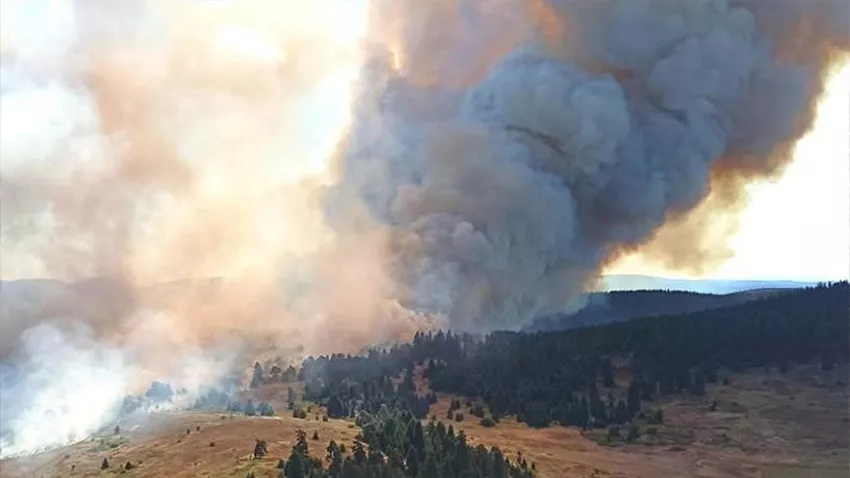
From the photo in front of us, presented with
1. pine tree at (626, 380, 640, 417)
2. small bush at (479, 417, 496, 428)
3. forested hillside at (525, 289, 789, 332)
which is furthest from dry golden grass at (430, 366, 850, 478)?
forested hillside at (525, 289, 789, 332)

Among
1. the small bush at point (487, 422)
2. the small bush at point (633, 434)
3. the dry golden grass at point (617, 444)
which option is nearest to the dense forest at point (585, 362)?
the small bush at point (487, 422)

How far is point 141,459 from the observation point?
4141 cm

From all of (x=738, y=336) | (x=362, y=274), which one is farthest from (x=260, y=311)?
(x=738, y=336)

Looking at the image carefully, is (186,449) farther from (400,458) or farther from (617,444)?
(617,444)

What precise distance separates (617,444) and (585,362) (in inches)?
687

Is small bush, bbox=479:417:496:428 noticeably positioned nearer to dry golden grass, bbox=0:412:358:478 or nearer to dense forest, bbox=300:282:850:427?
dense forest, bbox=300:282:850:427

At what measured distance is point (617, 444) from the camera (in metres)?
57.4

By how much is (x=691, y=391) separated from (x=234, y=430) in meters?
38.2

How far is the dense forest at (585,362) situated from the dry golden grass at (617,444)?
2.08 metres

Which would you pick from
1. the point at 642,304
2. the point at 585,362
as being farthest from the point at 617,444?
the point at 642,304

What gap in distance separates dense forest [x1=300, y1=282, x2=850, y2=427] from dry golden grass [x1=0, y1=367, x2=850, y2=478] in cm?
208

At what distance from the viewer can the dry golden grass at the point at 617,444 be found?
134 ft

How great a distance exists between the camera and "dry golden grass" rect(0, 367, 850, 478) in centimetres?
4078

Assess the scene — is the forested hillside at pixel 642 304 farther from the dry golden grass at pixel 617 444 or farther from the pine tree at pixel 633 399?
the dry golden grass at pixel 617 444
